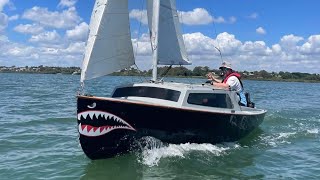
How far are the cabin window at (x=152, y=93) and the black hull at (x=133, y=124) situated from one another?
2.82ft

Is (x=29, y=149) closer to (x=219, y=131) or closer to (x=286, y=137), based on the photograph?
(x=219, y=131)

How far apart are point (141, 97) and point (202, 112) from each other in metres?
2.01

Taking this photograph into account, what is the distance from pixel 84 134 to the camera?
1210 cm

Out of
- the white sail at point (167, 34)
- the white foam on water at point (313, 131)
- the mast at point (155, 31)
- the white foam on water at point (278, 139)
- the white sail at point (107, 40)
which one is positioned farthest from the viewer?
the white foam on water at point (313, 131)

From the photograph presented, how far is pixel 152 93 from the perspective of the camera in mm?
13742

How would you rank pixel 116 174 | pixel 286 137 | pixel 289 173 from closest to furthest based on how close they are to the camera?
1. pixel 116 174
2. pixel 289 173
3. pixel 286 137

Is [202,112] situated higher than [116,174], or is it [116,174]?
[202,112]

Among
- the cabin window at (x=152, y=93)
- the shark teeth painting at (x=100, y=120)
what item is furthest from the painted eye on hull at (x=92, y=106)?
the cabin window at (x=152, y=93)

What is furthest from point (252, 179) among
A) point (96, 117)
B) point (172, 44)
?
point (172, 44)

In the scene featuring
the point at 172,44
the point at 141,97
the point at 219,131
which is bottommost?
the point at 219,131

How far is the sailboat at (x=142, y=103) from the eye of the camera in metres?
12.2

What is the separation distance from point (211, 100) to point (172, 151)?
2.28 meters

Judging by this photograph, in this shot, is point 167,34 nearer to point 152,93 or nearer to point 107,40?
point 152,93

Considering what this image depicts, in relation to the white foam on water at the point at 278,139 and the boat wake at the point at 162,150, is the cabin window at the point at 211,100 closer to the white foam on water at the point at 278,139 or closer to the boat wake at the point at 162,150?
the boat wake at the point at 162,150
